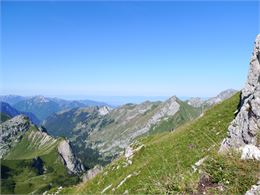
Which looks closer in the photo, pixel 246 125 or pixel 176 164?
pixel 176 164

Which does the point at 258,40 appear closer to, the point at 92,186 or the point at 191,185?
the point at 191,185

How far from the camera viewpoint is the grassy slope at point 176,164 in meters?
9.25

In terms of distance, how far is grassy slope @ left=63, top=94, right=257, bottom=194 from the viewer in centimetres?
925

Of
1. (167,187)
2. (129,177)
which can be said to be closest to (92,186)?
(129,177)

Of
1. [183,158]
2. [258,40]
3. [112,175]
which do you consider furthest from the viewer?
[112,175]

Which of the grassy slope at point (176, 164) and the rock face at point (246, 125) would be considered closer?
the grassy slope at point (176, 164)

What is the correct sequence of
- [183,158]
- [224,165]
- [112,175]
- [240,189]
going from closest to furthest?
[240,189]
[224,165]
[183,158]
[112,175]

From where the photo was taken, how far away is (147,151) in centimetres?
4144

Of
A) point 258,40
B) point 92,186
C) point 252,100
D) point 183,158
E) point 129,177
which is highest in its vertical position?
point 258,40

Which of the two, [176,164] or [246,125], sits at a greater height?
[246,125]

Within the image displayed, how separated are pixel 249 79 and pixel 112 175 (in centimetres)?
2284

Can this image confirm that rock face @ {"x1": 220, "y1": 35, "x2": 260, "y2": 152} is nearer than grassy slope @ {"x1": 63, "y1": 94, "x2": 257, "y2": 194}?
No

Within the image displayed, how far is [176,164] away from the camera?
13914 millimetres

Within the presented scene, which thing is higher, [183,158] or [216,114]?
[216,114]
